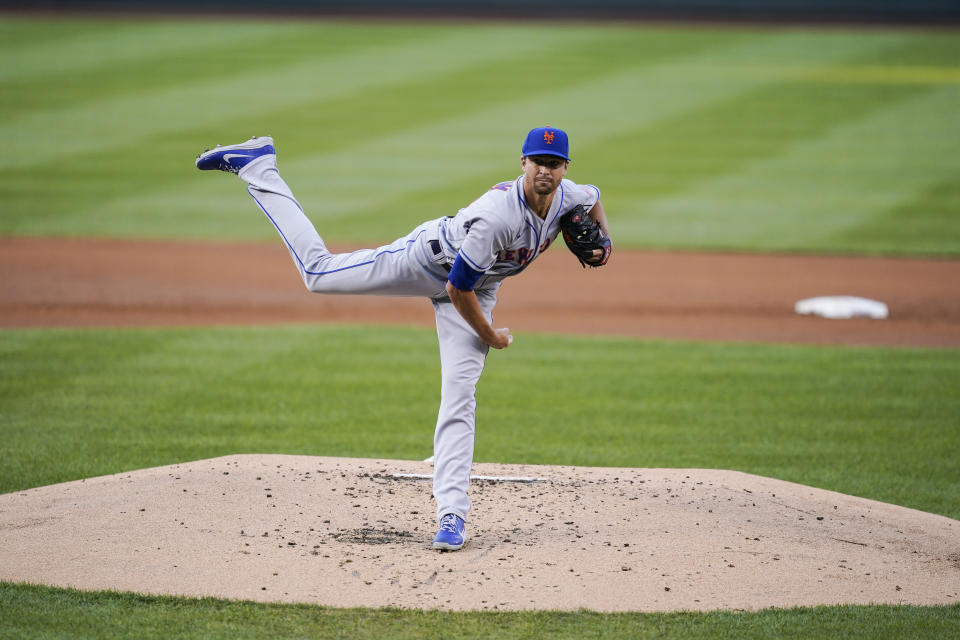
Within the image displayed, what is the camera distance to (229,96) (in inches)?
872

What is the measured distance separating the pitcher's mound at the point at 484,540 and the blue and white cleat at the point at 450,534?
0.15 feet

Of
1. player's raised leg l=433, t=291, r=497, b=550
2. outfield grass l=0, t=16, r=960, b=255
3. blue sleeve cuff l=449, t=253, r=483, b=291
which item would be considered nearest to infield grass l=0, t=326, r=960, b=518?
player's raised leg l=433, t=291, r=497, b=550

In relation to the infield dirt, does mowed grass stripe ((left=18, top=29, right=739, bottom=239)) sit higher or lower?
higher

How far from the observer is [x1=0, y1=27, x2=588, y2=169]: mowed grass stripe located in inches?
773

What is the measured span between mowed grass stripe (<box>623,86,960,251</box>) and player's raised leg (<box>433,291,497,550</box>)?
9909mm

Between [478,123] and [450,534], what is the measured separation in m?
16.5

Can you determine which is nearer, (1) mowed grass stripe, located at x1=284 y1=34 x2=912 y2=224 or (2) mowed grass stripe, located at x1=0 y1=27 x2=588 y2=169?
(1) mowed grass stripe, located at x1=284 y1=34 x2=912 y2=224

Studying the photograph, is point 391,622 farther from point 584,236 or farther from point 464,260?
point 584,236

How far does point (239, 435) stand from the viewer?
8023mm

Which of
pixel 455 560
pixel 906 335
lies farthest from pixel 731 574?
pixel 906 335

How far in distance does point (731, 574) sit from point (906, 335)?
6820 millimetres

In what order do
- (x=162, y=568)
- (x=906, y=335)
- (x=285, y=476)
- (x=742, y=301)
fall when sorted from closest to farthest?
(x=162, y=568)
(x=285, y=476)
(x=906, y=335)
(x=742, y=301)

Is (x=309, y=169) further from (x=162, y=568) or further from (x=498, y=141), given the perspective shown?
(x=162, y=568)

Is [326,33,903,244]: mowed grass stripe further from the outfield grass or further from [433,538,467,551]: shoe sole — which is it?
[433,538,467,551]: shoe sole
